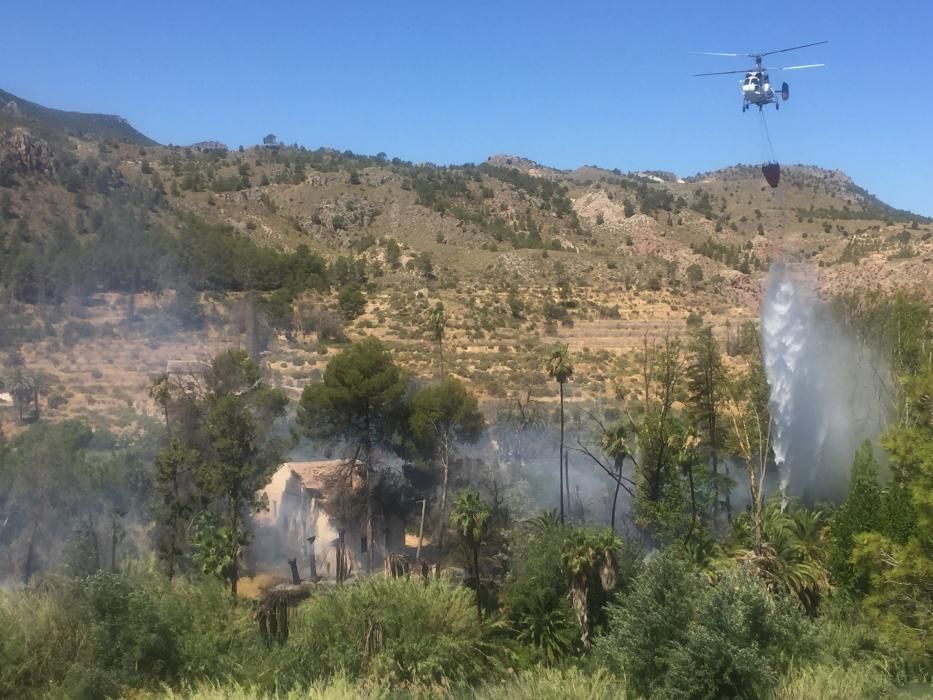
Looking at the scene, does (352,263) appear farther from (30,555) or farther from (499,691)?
(499,691)

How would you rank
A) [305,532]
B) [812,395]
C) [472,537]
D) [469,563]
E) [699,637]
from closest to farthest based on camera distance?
[699,637] < [472,537] < [469,563] < [305,532] < [812,395]

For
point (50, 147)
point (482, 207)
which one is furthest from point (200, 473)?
point (482, 207)

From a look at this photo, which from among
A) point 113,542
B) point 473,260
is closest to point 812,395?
point 113,542

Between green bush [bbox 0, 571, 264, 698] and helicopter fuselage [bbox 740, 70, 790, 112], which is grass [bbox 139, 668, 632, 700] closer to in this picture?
green bush [bbox 0, 571, 264, 698]

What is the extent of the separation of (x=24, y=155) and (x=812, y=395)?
251 feet

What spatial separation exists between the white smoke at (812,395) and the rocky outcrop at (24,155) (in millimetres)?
71816

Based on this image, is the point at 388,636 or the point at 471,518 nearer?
the point at 388,636

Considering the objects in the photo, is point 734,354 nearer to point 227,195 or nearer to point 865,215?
point 227,195

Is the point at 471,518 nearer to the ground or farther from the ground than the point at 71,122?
nearer to the ground

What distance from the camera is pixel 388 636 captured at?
953 inches

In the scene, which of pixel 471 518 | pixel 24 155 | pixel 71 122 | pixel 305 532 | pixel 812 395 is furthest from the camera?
pixel 71 122

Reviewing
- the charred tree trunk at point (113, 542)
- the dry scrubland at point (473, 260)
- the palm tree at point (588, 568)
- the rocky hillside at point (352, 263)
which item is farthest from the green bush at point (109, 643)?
the dry scrubland at point (473, 260)

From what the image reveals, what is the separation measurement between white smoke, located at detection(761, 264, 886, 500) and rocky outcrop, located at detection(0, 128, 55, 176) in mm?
71816

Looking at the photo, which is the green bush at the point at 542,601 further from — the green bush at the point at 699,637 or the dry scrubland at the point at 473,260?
the dry scrubland at the point at 473,260
